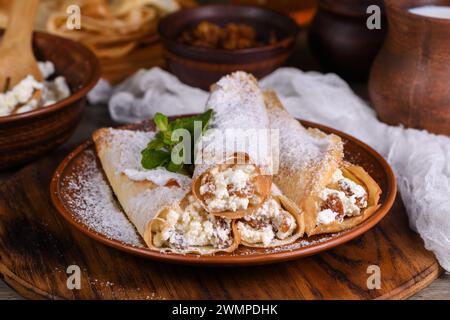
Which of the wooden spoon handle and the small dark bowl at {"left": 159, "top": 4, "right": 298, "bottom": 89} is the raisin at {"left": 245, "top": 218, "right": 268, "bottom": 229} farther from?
the wooden spoon handle

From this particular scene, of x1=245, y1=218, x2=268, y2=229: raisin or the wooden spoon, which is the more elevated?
the wooden spoon

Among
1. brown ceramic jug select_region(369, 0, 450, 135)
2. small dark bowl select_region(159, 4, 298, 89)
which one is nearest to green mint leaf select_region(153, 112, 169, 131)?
small dark bowl select_region(159, 4, 298, 89)

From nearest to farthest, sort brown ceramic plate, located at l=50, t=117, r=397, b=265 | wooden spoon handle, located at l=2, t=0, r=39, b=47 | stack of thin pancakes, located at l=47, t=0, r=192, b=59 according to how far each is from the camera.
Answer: brown ceramic plate, located at l=50, t=117, r=397, b=265 < wooden spoon handle, located at l=2, t=0, r=39, b=47 < stack of thin pancakes, located at l=47, t=0, r=192, b=59

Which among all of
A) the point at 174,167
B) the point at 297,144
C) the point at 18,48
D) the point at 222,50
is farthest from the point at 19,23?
the point at 297,144

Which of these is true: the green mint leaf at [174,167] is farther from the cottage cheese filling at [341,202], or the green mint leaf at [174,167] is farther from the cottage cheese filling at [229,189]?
the cottage cheese filling at [341,202]

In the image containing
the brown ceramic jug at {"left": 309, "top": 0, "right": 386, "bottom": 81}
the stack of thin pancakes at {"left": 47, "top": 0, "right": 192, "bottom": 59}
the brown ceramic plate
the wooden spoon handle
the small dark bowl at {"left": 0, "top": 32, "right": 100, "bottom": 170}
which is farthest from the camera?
the stack of thin pancakes at {"left": 47, "top": 0, "right": 192, "bottom": 59}

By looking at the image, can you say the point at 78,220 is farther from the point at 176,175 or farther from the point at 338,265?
the point at 338,265
